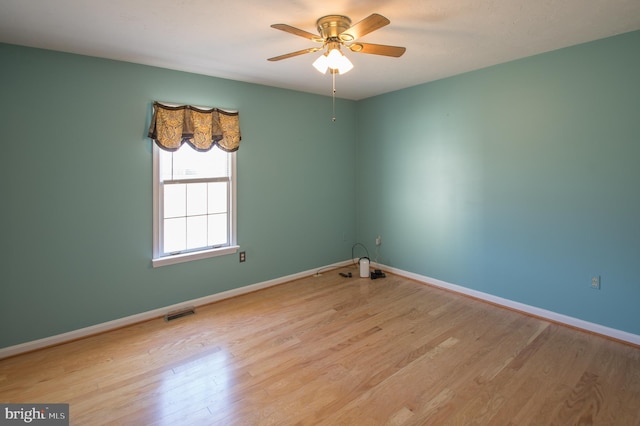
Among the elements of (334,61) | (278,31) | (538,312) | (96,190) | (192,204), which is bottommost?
(538,312)

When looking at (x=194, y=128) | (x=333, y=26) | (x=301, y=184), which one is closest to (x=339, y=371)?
(x=333, y=26)

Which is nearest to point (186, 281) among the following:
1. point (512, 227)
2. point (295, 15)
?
point (295, 15)

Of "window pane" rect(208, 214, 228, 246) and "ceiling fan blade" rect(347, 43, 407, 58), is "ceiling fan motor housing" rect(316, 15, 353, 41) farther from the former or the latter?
"window pane" rect(208, 214, 228, 246)

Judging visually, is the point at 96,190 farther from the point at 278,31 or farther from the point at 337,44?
the point at 337,44

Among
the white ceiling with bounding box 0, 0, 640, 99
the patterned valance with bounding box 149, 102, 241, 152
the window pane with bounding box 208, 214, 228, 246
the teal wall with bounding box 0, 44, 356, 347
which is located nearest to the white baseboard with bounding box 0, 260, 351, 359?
the teal wall with bounding box 0, 44, 356, 347

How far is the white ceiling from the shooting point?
2.12m

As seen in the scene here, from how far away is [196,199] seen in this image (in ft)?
11.8

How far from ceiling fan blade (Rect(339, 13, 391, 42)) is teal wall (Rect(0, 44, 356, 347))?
173 centimetres

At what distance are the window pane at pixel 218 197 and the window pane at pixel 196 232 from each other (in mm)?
157

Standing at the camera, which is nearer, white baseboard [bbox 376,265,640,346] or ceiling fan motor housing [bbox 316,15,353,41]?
ceiling fan motor housing [bbox 316,15,353,41]

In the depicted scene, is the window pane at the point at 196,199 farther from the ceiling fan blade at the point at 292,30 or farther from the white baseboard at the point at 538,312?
the white baseboard at the point at 538,312

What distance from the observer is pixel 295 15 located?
88.4 inches

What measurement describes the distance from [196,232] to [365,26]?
2668mm

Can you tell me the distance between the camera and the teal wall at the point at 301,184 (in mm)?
2688
